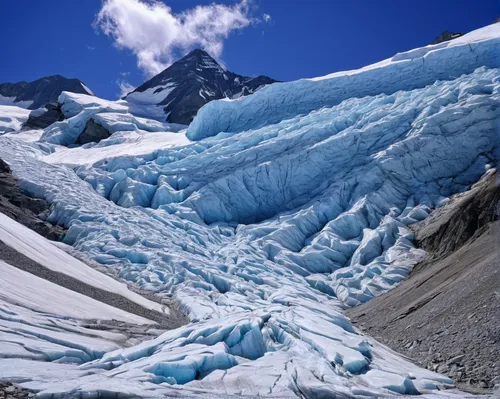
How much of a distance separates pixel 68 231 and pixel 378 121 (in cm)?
1935

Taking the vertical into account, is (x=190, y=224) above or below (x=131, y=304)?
above

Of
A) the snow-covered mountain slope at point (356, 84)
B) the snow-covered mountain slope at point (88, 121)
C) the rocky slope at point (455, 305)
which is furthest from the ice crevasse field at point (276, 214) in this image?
the snow-covered mountain slope at point (88, 121)

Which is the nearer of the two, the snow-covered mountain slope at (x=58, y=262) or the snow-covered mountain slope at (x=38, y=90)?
the snow-covered mountain slope at (x=58, y=262)

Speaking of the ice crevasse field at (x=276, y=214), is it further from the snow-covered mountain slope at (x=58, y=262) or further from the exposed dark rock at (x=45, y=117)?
the exposed dark rock at (x=45, y=117)

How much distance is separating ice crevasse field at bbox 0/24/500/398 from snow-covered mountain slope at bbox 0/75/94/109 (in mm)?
57918

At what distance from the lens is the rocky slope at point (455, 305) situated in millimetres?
9172

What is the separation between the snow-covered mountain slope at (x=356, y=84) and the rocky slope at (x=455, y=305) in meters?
16.8

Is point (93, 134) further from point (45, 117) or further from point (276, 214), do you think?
point (276, 214)

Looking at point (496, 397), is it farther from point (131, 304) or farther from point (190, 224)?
point (190, 224)

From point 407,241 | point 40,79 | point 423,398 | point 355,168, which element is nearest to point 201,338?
point 423,398

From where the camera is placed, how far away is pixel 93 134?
4244 centimetres

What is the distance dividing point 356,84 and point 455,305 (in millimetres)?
26518

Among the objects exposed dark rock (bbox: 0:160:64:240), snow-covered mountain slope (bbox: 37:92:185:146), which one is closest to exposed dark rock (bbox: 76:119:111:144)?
snow-covered mountain slope (bbox: 37:92:185:146)

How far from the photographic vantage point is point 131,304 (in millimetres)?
14234
